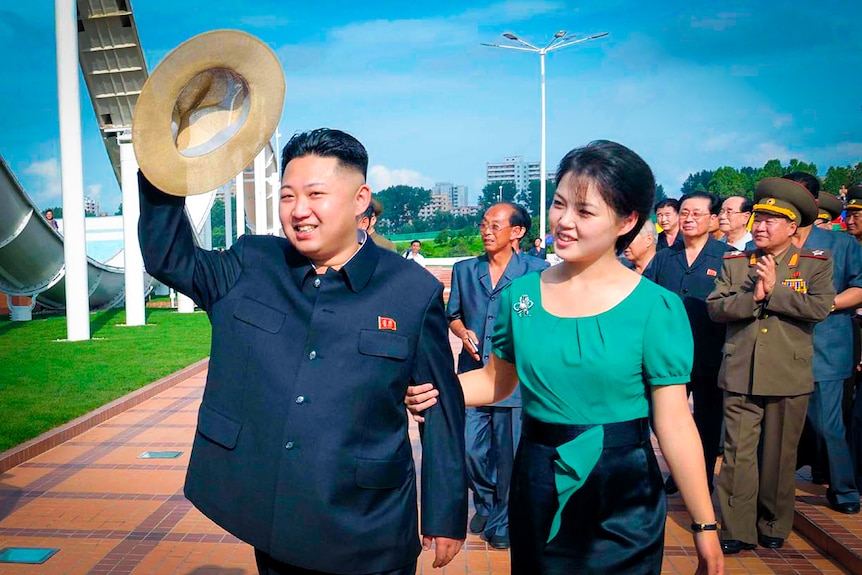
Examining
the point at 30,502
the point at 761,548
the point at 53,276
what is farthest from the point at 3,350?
the point at 761,548

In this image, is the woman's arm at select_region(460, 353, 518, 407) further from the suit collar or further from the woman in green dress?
the suit collar

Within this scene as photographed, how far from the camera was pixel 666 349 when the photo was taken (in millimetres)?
2277

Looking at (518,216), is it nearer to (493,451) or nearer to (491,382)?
(493,451)

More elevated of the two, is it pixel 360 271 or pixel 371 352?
pixel 360 271

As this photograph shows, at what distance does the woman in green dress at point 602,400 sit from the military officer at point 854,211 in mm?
4496

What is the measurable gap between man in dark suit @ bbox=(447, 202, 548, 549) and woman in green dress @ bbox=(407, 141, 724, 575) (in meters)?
2.57

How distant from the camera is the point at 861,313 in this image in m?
5.83

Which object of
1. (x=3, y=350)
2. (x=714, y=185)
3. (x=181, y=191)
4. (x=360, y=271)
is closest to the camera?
(x=181, y=191)

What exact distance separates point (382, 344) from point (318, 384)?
0.22 metres

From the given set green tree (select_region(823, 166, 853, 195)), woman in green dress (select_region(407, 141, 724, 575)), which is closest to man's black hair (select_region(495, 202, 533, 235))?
woman in green dress (select_region(407, 141, 724, 575))

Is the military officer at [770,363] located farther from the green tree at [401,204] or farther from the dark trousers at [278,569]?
the green tree at [401,204]

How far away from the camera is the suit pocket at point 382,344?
7.43 feet

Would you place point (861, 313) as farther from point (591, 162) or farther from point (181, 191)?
point (181, 191)

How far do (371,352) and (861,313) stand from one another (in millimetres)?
4855
